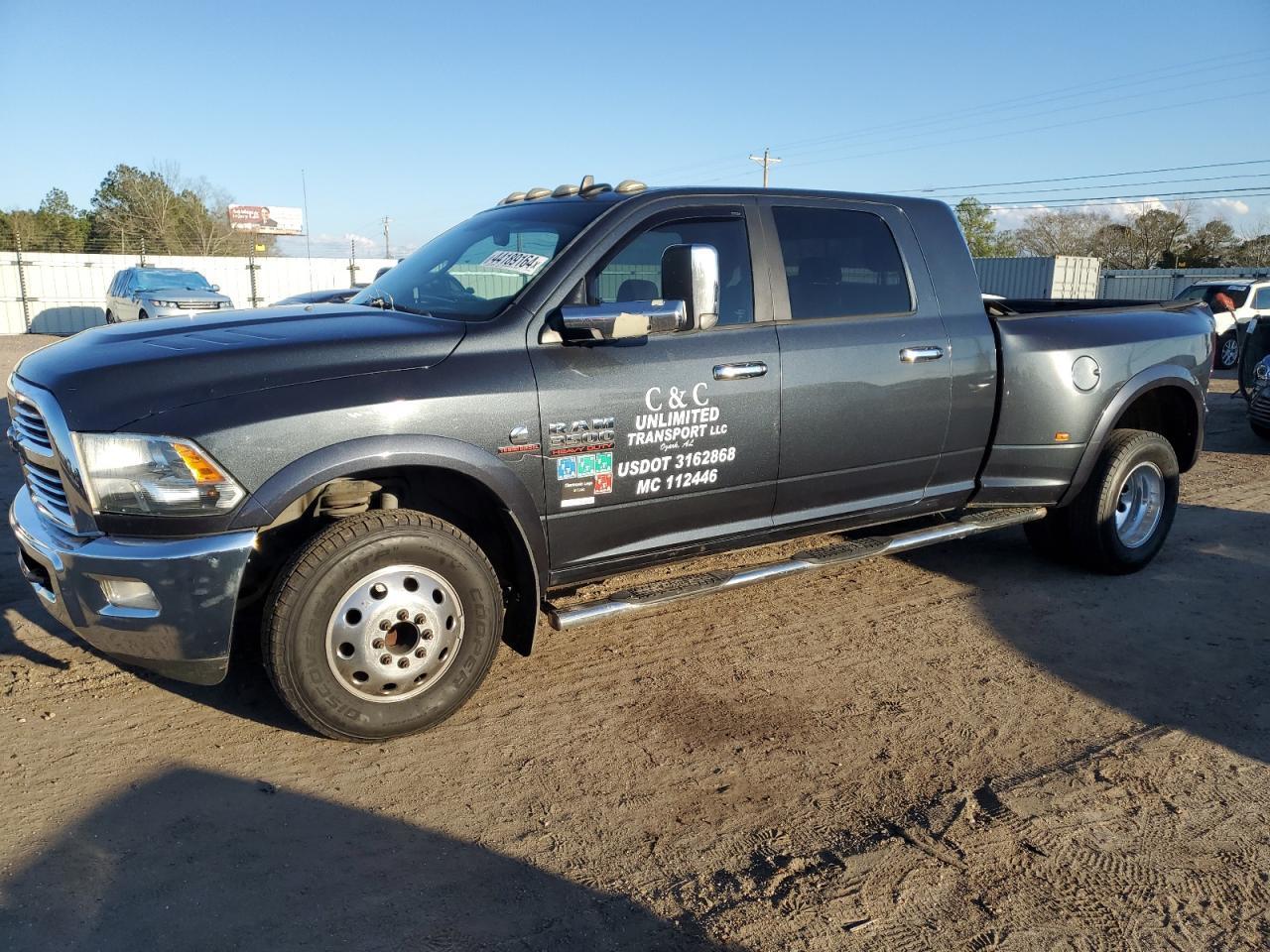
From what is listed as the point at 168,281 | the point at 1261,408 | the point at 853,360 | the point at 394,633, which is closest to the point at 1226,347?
the point at 1261,408

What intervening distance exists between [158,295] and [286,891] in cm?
1933

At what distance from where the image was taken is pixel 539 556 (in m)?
3.77

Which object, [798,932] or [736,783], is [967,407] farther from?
[798,932]

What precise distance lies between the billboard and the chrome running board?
77455 millimetres

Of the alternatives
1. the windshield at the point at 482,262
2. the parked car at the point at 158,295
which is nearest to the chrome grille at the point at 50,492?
the windshield at the point at 482,262

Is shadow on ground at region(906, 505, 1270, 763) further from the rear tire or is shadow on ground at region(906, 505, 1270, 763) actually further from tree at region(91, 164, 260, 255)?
tree at region(91, 164, 260, 255)

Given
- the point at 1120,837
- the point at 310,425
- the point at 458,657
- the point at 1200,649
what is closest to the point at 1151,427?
the point at 1200,649

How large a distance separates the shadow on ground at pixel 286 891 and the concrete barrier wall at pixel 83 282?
91.9ft

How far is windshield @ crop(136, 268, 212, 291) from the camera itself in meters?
20.5

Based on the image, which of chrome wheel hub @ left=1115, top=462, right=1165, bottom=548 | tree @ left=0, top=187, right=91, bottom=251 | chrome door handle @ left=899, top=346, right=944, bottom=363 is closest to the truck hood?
chrome door handle @ left=899, top=346, right=944, bottom=363

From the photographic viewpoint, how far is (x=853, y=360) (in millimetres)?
4410

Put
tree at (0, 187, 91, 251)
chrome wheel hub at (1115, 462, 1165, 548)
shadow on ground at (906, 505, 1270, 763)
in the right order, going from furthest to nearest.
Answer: tree at (0, 187, 91, 251)
chrome wheel hub at (1115, 462, 1165, 548)
shadow on ground at (906, 505, 1270, 763)

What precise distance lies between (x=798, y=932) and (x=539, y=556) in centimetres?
171

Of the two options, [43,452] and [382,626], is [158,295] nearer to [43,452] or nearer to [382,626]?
[43,452]
